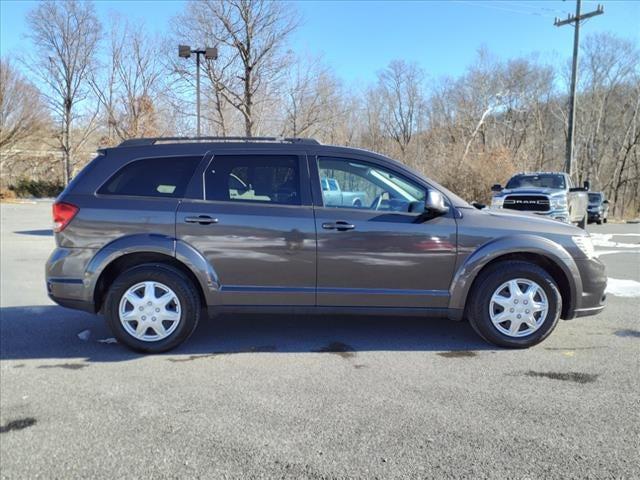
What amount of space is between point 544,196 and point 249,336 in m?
11.3

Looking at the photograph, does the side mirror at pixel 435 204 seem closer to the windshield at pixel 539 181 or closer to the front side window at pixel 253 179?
the front side window at pixel 253 179

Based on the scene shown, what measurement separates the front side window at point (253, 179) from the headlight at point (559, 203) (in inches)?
445

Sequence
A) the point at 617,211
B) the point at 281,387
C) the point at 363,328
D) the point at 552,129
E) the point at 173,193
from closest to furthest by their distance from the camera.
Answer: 1. the point at 281,387
2. the point at 173,193
3. the point at 363,328
4. the point at 617,211
5. the point at 552,129

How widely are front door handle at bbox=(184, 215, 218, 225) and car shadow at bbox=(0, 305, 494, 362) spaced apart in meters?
1.17

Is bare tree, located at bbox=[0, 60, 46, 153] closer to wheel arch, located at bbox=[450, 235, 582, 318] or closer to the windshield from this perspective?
the windshield

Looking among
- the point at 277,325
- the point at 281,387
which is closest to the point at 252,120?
the point at 277,325

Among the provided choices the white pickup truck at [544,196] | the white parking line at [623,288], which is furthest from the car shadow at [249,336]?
the white pickup truck at [544,196]

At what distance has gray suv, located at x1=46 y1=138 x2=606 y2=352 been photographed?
425cm

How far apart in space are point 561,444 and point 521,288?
1.75 metres

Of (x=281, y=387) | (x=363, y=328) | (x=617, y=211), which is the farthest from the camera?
(x=617, y=211)

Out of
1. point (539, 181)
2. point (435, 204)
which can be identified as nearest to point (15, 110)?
point (539, 181)

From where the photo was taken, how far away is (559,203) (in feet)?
44.7

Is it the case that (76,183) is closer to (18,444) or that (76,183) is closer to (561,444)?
(18,444)

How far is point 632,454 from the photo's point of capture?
2.73 metres
